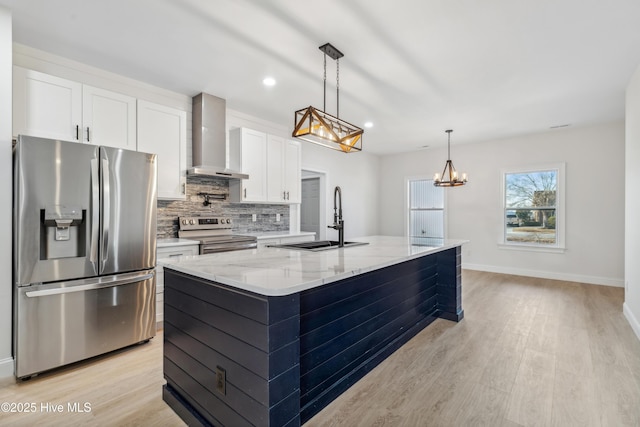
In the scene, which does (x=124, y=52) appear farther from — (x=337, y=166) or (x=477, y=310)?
(x=477, y=310)

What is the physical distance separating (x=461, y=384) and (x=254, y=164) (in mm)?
3338

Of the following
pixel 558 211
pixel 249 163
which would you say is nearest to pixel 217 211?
pixel 249 163

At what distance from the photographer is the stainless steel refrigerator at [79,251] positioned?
2234mm

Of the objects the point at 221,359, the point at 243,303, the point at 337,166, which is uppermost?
the point at 337,166

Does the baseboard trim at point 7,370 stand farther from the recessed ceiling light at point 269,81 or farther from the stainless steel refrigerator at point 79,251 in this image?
the recessed ceiling light at point 269,81

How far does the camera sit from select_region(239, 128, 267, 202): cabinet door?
13.6 ft

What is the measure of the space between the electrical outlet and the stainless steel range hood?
99.3 inches

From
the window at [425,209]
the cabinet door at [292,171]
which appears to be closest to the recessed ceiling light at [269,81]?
the cabinet door at [292,171]

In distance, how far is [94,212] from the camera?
2.50 meters

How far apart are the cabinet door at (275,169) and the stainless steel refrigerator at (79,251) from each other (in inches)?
70.3

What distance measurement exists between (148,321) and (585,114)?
19.9ft

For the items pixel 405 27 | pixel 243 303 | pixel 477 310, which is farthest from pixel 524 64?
pixel 243 303

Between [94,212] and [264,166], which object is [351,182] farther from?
[94,212]

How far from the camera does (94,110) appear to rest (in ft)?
9.49
